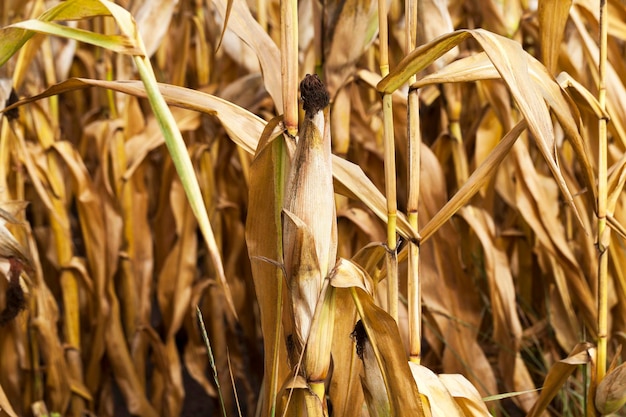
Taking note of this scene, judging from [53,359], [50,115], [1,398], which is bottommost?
[53,359]

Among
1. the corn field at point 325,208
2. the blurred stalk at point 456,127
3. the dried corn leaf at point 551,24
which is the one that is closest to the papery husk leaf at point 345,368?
the corn field at point 325,208

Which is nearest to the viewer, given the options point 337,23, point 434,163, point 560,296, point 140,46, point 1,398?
point 140,46

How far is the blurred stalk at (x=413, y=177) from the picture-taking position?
0.68 metres

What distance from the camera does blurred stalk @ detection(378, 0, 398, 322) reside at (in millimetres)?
648

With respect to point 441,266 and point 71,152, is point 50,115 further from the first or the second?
point 441,266

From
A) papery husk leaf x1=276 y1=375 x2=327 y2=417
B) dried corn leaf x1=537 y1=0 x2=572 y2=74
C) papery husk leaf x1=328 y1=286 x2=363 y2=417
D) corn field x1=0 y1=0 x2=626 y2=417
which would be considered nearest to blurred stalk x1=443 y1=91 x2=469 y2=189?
corn field x1=0 y1=0 x2=626 y2=417

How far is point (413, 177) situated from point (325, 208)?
101 millimetres

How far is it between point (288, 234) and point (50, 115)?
32.5 inches

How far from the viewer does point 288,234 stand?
0.63 m

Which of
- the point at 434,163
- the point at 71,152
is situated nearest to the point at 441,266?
the point at 434,163

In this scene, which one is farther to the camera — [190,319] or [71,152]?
[190,319]

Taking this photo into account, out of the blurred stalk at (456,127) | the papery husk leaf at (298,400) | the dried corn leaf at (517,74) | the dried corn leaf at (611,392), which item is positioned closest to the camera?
the dried corn leaf at (517,74)

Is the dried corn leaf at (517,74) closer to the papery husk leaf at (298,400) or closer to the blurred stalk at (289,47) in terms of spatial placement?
the blurred stalk at (289,47)

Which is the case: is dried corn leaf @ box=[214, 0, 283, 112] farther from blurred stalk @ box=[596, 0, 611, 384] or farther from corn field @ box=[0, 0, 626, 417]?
blurred stalk @ box=[596, 0, 611, 384]
